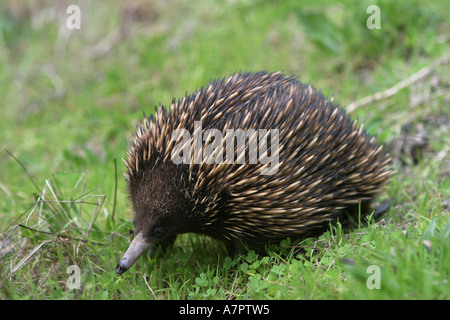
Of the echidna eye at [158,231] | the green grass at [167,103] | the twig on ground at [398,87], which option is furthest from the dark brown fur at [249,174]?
the twig on ground at [398,87]

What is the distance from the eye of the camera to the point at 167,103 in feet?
19.2

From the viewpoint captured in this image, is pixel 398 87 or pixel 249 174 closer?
pixel 249 174

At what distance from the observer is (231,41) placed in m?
6.46

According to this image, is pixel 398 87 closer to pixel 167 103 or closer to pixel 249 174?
pixel 167 103

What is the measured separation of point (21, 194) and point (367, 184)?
9.11 feet

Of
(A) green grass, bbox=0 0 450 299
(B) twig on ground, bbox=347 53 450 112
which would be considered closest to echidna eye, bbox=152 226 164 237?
(A) green grass, bbox=0 0 450 299

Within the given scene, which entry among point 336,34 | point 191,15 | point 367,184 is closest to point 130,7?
point 191,15

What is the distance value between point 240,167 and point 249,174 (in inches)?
3.0

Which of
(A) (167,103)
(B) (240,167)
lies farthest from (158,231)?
(A) (167,103)

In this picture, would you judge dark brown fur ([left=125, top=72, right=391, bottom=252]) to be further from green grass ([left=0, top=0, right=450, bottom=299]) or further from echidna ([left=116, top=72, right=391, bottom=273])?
green grass ([left=0, top=0, right=450, bottom=299])

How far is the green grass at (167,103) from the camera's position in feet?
9.27

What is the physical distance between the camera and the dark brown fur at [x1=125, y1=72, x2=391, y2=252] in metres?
2.92

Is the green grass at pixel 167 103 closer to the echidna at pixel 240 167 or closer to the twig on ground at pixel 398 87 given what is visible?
the twig on ground at pixel 398 87
